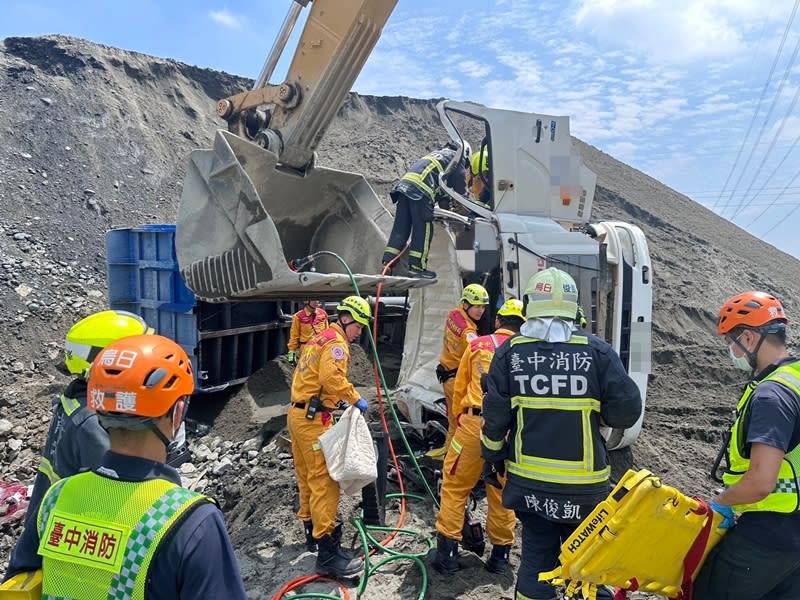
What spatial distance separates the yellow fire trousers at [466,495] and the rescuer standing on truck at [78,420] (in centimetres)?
219

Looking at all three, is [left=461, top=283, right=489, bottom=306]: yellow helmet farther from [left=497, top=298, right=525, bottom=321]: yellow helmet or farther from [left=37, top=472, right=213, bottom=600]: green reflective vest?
[left=37, top=472, right=213, bottom=600]: green reflective vest

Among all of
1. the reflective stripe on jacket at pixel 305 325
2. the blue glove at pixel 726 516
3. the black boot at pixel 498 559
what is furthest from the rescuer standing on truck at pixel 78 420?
the reflective stripe on jacket at pixel 305 325

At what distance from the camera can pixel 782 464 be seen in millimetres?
2383

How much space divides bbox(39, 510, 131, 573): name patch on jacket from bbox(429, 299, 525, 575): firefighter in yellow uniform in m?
2.78

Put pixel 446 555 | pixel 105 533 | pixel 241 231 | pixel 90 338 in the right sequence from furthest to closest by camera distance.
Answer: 1. pixel 241 231
2. pixel 446 555
3. pixel 90 338
4. pixel 105 533

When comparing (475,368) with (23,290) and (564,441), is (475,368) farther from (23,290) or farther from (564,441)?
(23,290)

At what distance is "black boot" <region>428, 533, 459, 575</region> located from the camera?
3.89 meters

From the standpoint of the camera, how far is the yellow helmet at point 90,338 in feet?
7.67

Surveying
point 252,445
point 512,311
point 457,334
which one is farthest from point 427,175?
point 252,445

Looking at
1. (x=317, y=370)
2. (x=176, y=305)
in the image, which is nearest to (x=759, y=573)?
(x=317, y=370)

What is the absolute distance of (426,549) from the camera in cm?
422

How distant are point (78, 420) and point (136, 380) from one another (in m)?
0.80

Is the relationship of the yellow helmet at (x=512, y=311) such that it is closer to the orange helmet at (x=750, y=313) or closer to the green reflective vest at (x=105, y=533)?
the orange helmet at (x=750, y=313)

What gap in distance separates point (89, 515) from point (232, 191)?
367cm
